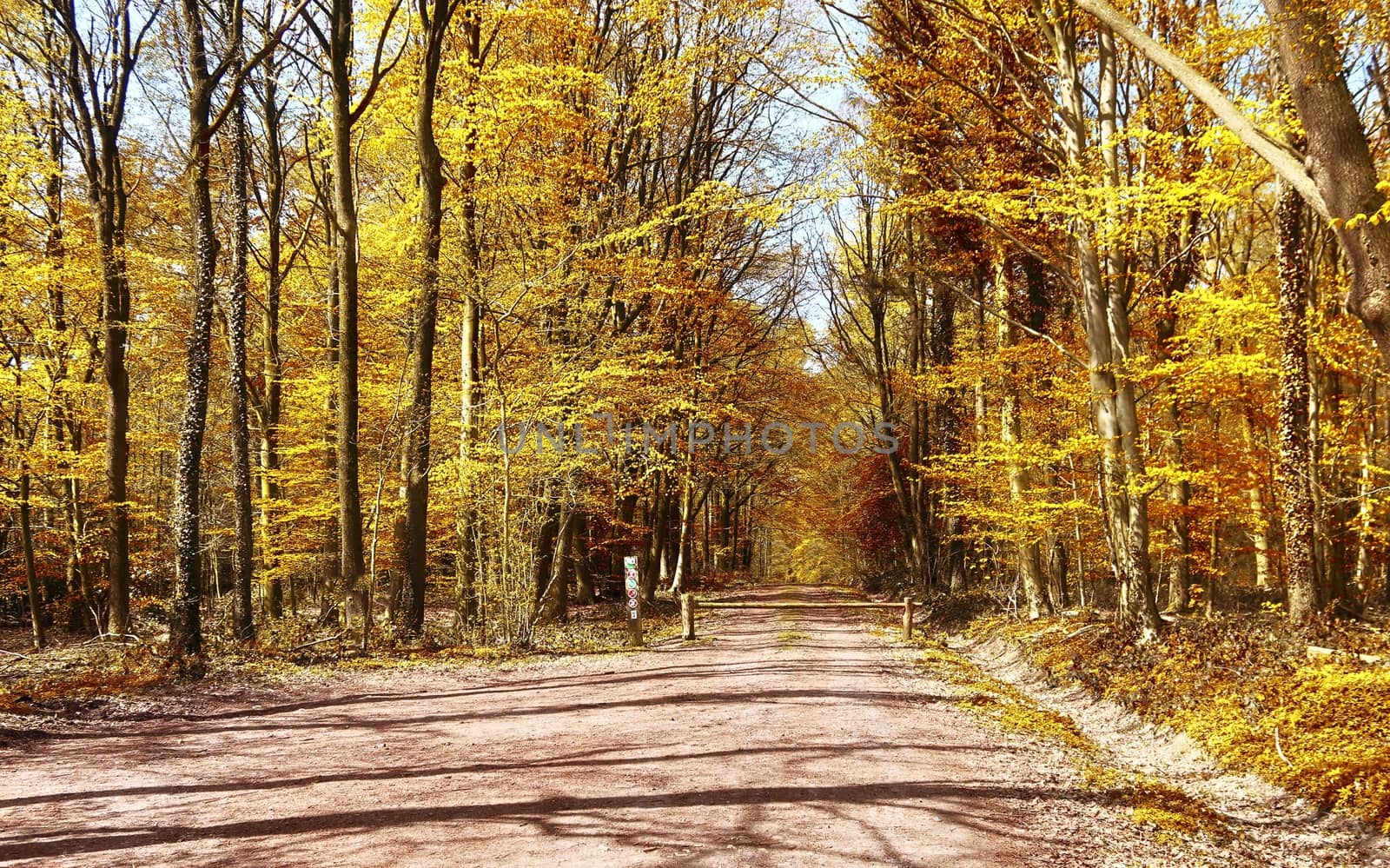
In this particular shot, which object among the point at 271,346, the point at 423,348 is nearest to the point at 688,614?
the point at 423,348

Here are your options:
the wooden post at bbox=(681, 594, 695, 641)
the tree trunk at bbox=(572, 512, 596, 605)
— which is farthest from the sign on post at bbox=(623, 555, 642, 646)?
the tree trunk at bbox=(572, 512, 596, 605)

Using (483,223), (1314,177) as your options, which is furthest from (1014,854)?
(483,223)

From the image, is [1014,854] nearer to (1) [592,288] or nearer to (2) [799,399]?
(1) [592,288]

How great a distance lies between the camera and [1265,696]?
763cm

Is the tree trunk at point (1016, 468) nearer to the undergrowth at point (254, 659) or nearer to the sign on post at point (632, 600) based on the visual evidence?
the sign on post at point (632, 600)

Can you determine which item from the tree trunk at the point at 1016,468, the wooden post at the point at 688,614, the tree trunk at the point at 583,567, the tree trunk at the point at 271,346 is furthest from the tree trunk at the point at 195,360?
the tree trunk at the point at 1016,468

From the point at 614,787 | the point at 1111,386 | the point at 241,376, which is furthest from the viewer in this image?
the point at 241,376

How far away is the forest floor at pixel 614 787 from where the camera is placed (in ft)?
15.8

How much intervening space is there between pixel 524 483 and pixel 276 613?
10.5 meters

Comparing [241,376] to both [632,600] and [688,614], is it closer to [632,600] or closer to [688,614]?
[632,600]

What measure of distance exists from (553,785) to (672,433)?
42.9ft

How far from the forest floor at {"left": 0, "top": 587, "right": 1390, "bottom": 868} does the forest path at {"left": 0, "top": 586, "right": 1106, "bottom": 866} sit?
2 centimetres

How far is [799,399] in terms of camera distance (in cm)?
2714

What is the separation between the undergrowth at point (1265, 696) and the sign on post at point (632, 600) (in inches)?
248
